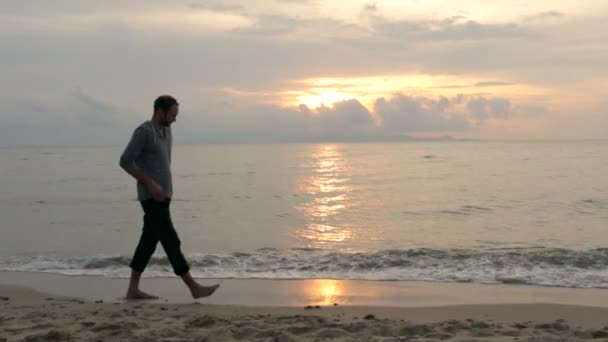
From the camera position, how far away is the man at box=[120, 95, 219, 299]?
5.59 metres

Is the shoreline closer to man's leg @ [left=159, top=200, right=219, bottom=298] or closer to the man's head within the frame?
man's leg @ [left=159, top=200, right=219, bottom=298]

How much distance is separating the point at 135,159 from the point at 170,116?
0.53m

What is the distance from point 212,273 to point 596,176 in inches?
1006

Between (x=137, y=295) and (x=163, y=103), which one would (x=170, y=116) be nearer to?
(x=163, y=103)

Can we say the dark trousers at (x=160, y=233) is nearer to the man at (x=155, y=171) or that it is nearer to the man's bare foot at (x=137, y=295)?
the man at (x=155, y=171)

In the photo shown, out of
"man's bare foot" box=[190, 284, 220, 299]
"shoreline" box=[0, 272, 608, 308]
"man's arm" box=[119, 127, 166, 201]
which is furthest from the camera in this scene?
"shoreline" box=[0, 272, 608, 308]

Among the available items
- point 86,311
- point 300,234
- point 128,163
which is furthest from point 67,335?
point 300,234

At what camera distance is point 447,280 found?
7.79 m

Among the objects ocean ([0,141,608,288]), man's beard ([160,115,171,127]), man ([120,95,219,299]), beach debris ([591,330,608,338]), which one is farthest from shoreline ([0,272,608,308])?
man's beard ([160,115,171,127])

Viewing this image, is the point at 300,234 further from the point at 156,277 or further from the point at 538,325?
the point at 538,325

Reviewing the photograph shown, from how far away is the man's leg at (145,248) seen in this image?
19.0ft

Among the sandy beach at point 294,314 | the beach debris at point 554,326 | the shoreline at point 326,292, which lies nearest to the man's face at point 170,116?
the sandy beach at point 294,314

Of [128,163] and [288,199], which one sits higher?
[128,163]

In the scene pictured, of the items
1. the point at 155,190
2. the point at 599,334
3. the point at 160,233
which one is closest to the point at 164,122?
the point at 155,190
